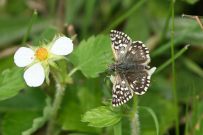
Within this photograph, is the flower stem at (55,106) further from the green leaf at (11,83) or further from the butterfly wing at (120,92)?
the butterfly wing at (120,92)

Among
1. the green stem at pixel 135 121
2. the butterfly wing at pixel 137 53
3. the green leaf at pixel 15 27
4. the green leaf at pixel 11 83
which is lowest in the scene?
the green stem at pixel 135 121

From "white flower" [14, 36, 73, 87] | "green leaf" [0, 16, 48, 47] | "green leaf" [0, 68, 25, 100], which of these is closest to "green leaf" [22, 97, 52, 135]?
"green leaf" [0, 68, 25, 100]

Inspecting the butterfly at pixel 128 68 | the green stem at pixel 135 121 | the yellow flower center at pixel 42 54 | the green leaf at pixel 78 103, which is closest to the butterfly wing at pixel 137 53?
the butterfly at pixel 128 68

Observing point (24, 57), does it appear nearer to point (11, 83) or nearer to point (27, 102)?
point (11, 83)

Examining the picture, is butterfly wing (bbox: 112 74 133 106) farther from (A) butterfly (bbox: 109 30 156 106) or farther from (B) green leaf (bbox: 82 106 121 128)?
(B) green leaf (bbox: 82 106 121 128)

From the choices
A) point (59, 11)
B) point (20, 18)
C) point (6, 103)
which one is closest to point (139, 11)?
point (59, 11)

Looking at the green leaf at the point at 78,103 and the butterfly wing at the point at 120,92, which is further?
the green leaf at the point at 78,103

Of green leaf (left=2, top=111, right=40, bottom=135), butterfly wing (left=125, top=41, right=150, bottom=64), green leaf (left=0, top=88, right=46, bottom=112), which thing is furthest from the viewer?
green leaf (left=0, top=88, right=46, bottom=112)

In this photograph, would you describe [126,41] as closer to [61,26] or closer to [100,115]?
[100,115]
